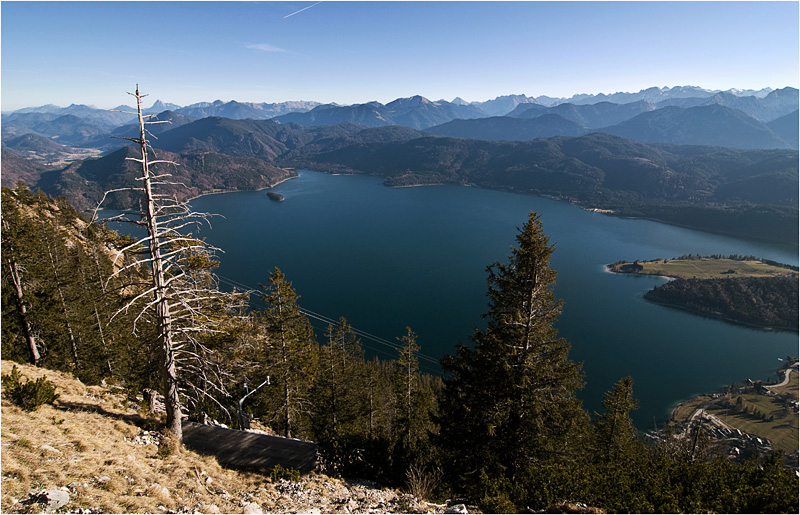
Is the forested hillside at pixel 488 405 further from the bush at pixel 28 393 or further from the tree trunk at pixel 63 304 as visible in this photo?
the bush at pixel 28 393

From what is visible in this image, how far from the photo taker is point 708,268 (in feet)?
424

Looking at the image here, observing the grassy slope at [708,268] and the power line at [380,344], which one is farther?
the grassy slope at [708,268]

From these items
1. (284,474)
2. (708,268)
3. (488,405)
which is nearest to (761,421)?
(708,268)

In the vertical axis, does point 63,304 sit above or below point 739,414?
above

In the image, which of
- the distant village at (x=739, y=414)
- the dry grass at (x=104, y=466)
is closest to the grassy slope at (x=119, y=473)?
the dry grass at (x=104, y=466)

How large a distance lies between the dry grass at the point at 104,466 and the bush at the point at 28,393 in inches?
8.1

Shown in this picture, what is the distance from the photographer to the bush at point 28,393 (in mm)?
9328

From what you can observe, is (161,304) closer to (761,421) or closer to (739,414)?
(739,414)

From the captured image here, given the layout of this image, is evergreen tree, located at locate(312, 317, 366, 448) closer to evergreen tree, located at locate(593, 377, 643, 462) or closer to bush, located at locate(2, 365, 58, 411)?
evergreen tree, located at locate(593, 377, 643, 462)

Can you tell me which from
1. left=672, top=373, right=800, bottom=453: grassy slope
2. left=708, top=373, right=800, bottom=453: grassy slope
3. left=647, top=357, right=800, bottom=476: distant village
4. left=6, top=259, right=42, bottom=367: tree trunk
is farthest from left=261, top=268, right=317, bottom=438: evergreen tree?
left=708, top=373, right=800, bottom=453: grassy slope

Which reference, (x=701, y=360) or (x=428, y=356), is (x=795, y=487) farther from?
(x=701, y=360)

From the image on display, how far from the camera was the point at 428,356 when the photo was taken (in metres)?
72.0

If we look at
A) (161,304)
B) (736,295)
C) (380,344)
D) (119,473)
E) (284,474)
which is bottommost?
(736,295)

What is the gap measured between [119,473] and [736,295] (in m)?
144
